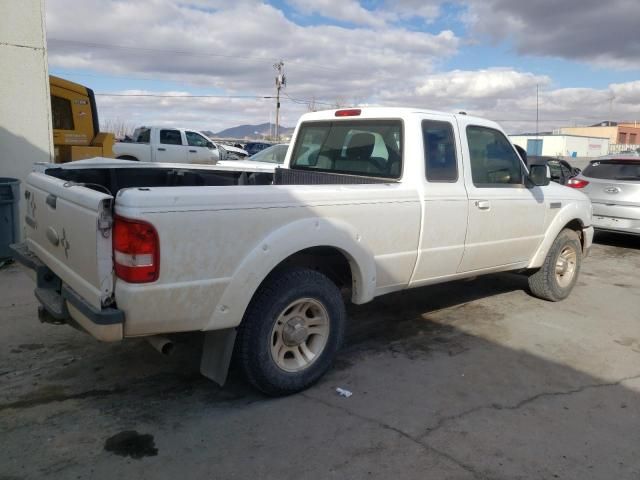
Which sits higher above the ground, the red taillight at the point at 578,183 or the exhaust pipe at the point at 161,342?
the red taillight at the point at 578,183

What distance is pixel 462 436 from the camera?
3303mm

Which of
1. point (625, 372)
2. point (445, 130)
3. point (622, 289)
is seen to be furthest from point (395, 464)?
point (622, 289)

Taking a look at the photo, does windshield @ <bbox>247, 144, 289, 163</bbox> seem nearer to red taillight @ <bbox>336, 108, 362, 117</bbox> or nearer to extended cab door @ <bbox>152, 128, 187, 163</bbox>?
red taillight @ <bbox>336, 108, 362, 117</bbox>

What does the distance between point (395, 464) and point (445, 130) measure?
277cm

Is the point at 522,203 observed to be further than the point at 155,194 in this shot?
Yes

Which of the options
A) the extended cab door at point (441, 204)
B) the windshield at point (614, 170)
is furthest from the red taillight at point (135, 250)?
the windshield at point (614, 170)

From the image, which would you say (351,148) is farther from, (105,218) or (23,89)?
(23,89)

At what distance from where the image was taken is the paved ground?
9.75 ft

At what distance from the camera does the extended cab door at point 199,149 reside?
19.9m

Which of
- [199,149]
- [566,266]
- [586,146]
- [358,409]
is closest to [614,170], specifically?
[566,266]

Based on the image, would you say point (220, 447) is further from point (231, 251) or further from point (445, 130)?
point (445, 130)

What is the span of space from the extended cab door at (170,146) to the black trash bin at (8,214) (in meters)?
12.1

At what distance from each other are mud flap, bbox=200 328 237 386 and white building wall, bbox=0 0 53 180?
20.4 feet

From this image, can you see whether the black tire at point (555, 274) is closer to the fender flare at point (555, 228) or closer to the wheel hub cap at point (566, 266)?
the wheel hub cap at point (566, 266)
